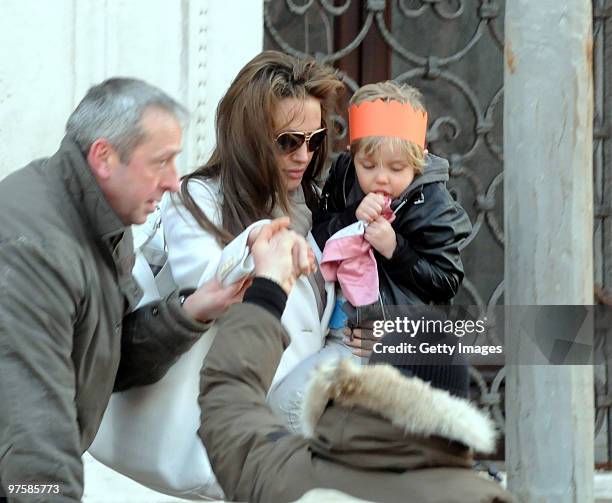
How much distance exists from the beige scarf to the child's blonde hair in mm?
208

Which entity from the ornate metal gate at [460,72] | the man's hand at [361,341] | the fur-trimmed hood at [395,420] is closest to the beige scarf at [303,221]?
the man's hand at [361,341]

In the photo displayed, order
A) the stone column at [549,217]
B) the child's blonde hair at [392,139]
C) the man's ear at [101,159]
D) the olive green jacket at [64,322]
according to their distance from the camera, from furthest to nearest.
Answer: the child's blonde hair at [392,139] < the stone column at [549,217] < the man's ear at [101,159] < the olive green jacket at [64,322]

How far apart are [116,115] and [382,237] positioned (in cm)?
88

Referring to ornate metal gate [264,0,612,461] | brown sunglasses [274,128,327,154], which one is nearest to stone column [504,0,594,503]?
brown sunglasses [274,128,327,154]

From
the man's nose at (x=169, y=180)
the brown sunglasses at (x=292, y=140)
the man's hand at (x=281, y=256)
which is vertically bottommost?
the man's hand at (x=281, y=256)

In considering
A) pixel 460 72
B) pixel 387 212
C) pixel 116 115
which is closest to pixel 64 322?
pixel 116 115

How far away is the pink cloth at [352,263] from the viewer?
158 inches

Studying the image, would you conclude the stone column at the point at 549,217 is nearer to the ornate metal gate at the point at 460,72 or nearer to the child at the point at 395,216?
the child at the point at 395,216

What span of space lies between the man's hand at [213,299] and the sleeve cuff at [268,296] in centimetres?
62

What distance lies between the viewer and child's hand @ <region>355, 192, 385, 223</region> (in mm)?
4027

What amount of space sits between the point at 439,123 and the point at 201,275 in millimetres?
2220

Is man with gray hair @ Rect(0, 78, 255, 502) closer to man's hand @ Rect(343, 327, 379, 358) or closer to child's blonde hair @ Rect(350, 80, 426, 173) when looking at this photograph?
man's hand @ Rect(343, 327, 379, 358)

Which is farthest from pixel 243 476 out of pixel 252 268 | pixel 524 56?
pixel 524 56

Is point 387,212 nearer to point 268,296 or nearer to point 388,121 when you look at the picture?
point 388,121
